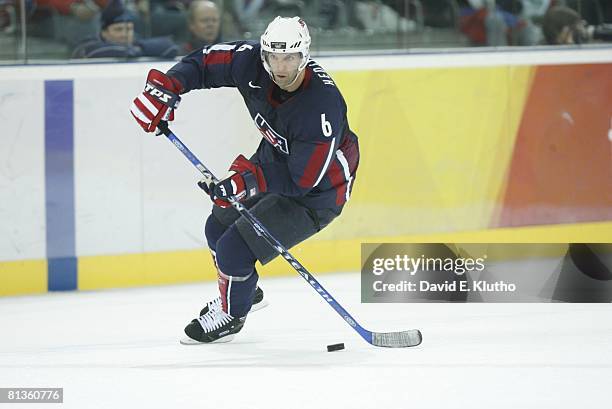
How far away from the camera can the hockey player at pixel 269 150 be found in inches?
142

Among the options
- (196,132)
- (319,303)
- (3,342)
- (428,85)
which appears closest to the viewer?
(3,342)

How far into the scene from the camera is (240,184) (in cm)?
355

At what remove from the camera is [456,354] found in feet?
12.4

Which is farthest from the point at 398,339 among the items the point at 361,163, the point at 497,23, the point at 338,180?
the point at 497,23

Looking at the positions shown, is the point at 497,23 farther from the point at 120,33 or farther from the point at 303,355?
the point at 303,355

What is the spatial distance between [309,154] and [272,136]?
0.27 m

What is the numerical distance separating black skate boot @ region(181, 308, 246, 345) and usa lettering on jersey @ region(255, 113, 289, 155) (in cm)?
61

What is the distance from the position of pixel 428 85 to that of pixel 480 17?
0.55 metres

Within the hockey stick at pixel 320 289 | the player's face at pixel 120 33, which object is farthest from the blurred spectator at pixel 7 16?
the hockey stick at pixel 320 289

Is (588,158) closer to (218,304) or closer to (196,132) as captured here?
(196,132)

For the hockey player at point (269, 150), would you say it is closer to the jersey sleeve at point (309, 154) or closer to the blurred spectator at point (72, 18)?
the jersey sleeve at point (309, 154)

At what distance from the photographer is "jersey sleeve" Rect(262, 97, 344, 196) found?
3621mm

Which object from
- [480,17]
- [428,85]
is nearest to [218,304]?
[428,85]

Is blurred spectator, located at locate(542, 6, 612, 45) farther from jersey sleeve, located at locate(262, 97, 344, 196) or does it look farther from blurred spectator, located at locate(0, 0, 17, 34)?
blurred spectator, located at locate(0, 0, 17, 34)
